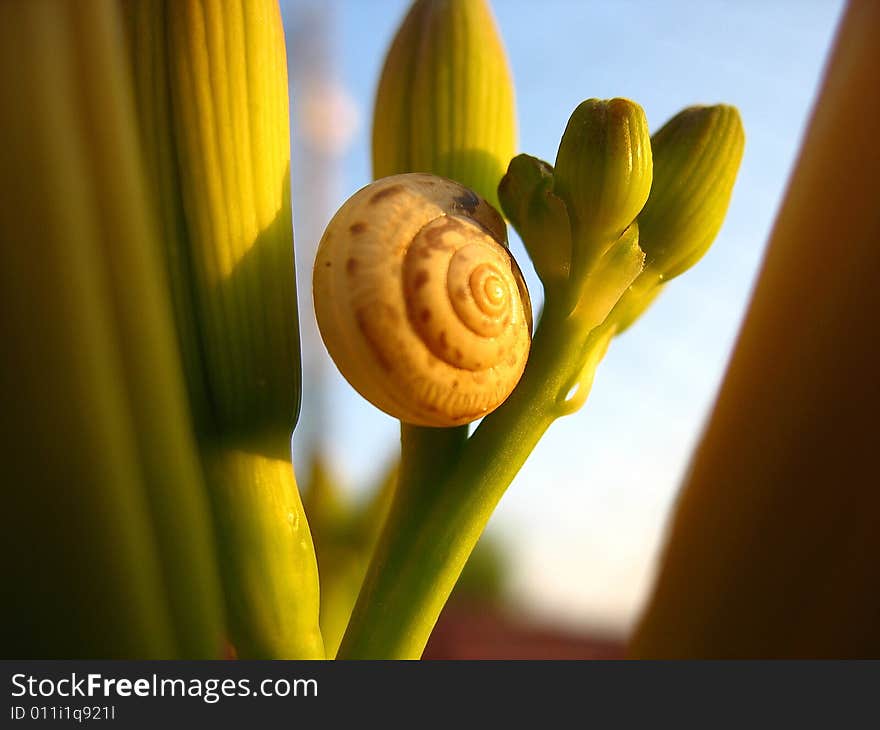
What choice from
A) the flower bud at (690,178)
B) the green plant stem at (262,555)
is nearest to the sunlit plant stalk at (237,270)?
the green plant stem at (262,555)

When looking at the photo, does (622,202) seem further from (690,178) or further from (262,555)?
(262,555)

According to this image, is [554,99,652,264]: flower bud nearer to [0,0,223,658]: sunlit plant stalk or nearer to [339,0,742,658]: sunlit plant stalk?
[339,0,742,658]: sunlit plant stalk

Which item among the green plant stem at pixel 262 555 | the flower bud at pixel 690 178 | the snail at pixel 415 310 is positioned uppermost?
the flower bud at pixel 690 178

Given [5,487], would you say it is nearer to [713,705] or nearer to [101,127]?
[101,127]

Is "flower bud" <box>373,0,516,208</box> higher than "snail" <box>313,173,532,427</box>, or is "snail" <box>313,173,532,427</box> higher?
"flower bud" <box>373,0,516,208</box>

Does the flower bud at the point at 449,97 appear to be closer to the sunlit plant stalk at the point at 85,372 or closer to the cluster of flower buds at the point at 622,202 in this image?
the cluster of flower buds at the point at 622,202

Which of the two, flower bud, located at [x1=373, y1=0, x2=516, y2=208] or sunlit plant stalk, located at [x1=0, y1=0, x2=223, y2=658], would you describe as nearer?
sunlit plant stalk, located at [x1=0, y1=0, x2=223, y2=658]

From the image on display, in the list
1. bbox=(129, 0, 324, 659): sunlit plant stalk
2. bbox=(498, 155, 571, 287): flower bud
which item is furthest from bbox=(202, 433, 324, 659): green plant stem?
bbox=(498, 155, 571, 287): flower bud
